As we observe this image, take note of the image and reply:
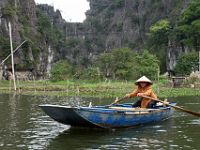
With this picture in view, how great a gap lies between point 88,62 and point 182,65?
1331 inches

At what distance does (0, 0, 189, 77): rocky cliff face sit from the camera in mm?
53219

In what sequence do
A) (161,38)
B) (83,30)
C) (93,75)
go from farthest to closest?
1. (83,30)
2. (161,38)
3. (93,75)

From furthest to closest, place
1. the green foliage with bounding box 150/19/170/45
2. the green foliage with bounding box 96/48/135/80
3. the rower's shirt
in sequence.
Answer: the green foliage with bounding box 150/19/170/45, the green foliage with bounding box 96/48/135/80, the rower's shirt

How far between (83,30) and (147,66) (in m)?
38.1

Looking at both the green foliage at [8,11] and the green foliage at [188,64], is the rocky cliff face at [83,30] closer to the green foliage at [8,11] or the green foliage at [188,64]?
the green foliage at [8,11]

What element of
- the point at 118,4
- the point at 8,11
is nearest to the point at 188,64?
the point at 8,11

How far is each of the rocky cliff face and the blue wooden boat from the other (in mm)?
40709

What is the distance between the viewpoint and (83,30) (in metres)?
83.1

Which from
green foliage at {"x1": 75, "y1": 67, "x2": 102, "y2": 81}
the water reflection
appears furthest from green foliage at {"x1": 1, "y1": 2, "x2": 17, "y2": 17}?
the water reflection

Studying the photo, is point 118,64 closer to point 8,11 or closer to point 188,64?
point 188,64

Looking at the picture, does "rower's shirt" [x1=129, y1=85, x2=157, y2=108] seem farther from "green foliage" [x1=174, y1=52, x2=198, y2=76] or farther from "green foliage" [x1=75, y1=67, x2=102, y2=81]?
"green foliage" [x1=174, y1=52, x2=198, y2=76]

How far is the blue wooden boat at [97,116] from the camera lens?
10438 mm

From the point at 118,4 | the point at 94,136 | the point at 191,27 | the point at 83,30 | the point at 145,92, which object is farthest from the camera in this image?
the point at 83,30

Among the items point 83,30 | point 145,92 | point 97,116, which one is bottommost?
point 97,116
